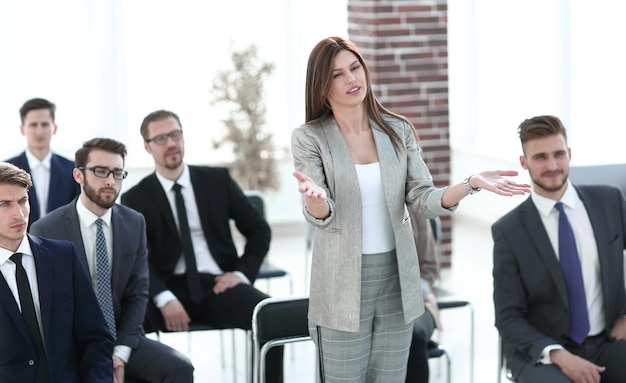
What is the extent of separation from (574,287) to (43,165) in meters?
3.14

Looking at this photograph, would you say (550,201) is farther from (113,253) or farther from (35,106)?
(35,106)

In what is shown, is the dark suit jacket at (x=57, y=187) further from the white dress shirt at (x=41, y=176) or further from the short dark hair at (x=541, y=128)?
the short dark hair at (x=541, y=128)

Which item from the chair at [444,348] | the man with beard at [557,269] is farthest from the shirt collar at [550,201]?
the chair at [444,348]

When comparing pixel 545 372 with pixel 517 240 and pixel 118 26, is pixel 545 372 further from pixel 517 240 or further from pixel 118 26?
pixel 118 26

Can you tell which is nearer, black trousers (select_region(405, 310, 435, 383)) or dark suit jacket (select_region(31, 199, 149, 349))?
dark suit jacket (select_region(31, 199, 149, 349))

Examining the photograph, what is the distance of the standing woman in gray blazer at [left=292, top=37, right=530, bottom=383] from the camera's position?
3.04 meters

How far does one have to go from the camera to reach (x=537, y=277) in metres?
3.65

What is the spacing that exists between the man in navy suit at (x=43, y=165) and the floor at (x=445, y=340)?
1.21m

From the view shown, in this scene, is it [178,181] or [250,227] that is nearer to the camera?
[178,181]

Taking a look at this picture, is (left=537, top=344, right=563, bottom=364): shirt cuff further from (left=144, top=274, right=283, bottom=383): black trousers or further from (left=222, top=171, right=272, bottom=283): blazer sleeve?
(left=222, top=171, right=272, bottom=283): blazer sleeve

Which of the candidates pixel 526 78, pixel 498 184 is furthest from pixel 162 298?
pixel 526 78

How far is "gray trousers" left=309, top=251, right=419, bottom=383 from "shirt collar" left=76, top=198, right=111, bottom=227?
1.17 metres

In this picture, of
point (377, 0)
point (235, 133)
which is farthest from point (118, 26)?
point (377, 0)

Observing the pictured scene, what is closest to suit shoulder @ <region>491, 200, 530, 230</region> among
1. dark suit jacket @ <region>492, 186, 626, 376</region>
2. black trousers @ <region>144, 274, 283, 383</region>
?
dark suit jacket @ <region>492, 186, 626, 376</region>
